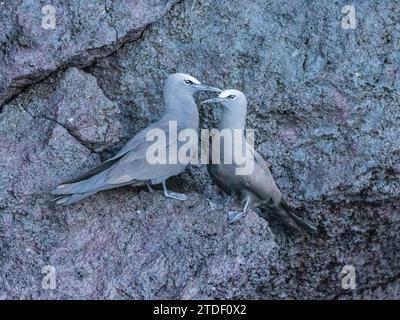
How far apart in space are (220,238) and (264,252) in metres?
0.29

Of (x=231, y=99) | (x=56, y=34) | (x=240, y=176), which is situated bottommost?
(x=240, y=176)

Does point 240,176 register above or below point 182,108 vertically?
below

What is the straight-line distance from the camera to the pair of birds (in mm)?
4699

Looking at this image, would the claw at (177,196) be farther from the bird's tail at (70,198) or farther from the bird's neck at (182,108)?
the bird's tail at (70,198)

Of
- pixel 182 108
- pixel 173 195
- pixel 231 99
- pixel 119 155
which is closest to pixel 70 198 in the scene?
pixel 119 155

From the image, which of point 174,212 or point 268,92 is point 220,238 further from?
point 268,92

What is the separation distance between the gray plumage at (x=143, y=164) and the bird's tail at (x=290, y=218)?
2.18 ft

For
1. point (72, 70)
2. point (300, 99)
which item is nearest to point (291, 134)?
point (300, 99)

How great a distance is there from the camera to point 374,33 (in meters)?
5.31

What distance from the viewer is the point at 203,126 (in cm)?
536

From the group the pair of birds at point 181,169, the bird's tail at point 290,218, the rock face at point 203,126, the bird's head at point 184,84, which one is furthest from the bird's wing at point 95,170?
the bird's tail at point 290,218

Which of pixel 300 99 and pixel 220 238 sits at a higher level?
pixel 300 99

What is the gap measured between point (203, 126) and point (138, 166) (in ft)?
2.46

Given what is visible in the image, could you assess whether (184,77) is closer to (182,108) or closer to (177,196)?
(182,108)
